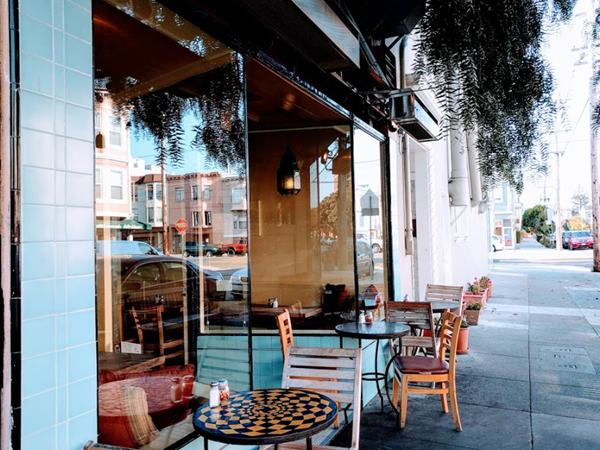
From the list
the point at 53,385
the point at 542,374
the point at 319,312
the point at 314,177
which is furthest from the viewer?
the point at 314,177

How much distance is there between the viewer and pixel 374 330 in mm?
4047

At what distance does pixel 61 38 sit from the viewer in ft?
5.42

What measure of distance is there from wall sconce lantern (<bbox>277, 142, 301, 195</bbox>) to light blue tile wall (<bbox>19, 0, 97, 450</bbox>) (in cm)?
456

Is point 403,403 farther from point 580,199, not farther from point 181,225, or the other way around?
point 580,199

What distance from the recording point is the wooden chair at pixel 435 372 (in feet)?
12.5

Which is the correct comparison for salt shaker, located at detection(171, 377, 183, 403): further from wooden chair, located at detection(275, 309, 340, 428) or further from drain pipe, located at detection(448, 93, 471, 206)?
drain pipe, located at detection(448, 93, 471, 206)

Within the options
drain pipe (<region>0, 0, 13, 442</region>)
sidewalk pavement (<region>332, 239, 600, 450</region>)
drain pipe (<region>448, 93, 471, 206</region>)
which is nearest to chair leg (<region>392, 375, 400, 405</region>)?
sidewalk pavement (<region>332, 239, 600, 450</region>)

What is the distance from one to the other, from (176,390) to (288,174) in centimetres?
389

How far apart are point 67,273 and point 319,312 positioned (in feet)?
15.3

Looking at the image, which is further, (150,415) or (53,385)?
(150,415)

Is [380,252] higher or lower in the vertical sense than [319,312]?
higher

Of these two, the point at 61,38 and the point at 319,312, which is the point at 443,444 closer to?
the point at 319,312

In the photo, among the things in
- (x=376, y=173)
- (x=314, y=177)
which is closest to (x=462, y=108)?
(x=376, y=173)

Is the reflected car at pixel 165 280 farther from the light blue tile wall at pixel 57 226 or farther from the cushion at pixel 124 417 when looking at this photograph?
the light blue tile wall at pixel 57 226
